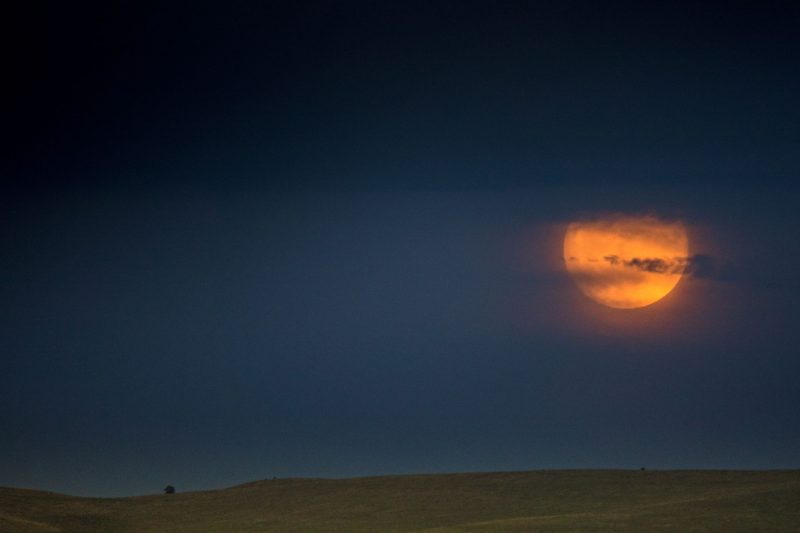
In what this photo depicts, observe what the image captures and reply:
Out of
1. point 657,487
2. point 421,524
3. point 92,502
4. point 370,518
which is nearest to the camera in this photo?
point 421,524

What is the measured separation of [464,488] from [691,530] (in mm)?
25104

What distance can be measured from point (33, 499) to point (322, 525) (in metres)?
27.5

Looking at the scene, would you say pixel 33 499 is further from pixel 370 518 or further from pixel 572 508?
pixel 572 508

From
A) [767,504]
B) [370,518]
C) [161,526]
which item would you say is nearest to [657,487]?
[767,504]

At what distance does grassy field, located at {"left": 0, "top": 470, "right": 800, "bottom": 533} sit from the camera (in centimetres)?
4650

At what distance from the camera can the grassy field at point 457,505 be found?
4650cm

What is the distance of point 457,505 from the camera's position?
5884 cm

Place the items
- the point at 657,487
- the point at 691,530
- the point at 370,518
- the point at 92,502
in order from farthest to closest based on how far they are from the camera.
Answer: the point at 92,502
the point at 657,487
the point at 370,518
the point at 691,530

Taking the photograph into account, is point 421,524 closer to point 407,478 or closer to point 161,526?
point 161,526

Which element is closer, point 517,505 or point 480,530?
point 480,530

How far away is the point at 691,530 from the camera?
42.4 m

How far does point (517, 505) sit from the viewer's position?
188ft

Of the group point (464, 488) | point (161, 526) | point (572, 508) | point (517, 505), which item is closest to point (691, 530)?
point (572, 508)

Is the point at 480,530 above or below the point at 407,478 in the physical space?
below
